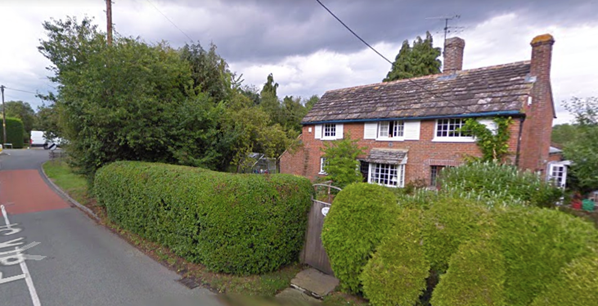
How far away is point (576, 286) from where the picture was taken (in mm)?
2160

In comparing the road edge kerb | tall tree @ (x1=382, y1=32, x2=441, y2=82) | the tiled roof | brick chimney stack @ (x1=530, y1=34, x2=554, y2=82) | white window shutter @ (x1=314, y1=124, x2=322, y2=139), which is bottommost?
the road edge kerb

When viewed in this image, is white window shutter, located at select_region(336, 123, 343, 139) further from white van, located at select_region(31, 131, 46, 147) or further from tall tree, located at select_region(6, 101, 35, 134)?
tall tree, located at select_region(6, 101, 35, 134)

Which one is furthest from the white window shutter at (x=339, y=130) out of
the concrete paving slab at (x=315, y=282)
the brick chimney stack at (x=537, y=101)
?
the concrete paving slab at (x=315, y=282)

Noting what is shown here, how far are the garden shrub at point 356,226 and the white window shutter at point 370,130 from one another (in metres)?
10.4

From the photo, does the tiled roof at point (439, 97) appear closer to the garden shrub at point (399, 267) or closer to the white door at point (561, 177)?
the white door at point (561, 177)

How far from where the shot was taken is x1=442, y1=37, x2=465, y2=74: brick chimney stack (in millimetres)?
13695

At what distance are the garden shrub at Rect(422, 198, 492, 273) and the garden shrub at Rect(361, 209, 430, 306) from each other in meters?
0.11

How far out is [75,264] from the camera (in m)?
5.31

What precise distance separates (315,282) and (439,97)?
1126cm

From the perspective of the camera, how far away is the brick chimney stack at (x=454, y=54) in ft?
44.9

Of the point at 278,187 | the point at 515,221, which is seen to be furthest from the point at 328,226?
the point at 515,221

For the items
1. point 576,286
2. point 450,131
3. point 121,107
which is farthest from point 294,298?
point 450,131

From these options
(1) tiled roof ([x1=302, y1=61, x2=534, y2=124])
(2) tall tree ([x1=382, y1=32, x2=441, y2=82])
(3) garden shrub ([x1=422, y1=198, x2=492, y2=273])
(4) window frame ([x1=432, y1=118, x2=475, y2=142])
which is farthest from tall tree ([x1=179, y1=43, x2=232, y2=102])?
(2) tall tree ([x1=382, y1=32, x2=441, y2=82])

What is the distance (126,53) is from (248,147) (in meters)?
5.30
